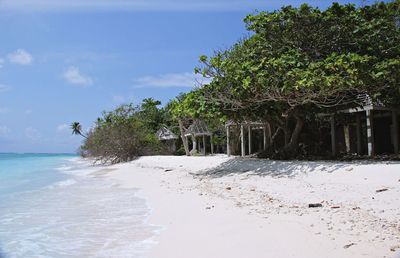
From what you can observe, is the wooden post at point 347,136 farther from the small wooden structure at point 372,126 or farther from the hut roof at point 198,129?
the hut roof at point 198,129

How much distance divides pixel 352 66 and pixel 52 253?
30.1 ft

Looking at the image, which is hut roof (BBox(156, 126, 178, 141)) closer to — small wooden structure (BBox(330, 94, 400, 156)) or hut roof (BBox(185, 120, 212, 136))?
hut roof (BBox(185, 120, 212, 136))

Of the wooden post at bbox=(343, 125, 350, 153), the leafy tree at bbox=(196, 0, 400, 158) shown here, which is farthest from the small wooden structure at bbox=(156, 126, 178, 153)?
the leafy tree at bbox=(196, 0, 400, 158)

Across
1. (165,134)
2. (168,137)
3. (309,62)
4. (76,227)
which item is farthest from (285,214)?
(165,134)

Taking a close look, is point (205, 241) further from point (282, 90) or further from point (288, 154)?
point (288, 154)

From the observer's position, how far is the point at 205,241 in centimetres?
532

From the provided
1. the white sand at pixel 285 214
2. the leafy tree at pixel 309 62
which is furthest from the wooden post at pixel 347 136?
the white sand at pixel 285 214

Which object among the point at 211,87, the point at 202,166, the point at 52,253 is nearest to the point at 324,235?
the point at 52,253

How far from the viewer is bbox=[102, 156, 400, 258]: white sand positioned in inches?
187

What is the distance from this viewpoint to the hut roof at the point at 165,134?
1224 inches

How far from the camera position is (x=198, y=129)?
92.8ft

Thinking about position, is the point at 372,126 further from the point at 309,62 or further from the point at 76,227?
the point at 76,227

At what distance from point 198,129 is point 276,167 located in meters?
15.9

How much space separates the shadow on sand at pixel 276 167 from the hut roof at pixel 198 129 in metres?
12.2
